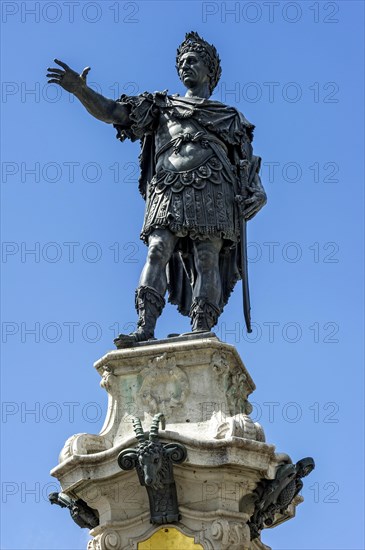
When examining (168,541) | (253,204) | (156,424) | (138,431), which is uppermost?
(253,204)

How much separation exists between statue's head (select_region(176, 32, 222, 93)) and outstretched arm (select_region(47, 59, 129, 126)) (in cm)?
99

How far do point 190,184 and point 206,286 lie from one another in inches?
51.3

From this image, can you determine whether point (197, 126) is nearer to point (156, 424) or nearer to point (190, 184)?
point (190, 184)

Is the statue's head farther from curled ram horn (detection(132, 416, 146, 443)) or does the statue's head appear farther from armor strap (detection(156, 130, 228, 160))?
curled ram horn (detection(132, 416, 146, 443))

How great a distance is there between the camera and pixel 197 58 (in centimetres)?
1889

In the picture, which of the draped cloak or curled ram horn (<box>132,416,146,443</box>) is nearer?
curled ram horn (<box>132,416,146,443</box>)

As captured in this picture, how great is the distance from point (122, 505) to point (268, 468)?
171 cm

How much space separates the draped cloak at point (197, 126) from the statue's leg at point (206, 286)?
26 centimetres

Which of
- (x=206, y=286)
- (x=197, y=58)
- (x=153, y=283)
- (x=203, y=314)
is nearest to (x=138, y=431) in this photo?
(x=203, y=314)

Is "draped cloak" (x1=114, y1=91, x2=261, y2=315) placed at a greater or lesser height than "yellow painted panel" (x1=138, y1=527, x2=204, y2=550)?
greater

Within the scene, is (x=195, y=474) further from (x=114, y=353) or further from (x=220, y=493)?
(x=114, y=353)

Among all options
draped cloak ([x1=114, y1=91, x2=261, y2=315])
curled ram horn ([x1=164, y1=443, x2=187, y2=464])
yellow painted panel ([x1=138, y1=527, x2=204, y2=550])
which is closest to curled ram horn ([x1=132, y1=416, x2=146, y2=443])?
curled ram horn ([x1=164, y1=443, x2=187, y2=464])

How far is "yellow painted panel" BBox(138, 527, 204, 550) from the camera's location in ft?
52.3

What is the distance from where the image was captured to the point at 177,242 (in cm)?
1805
